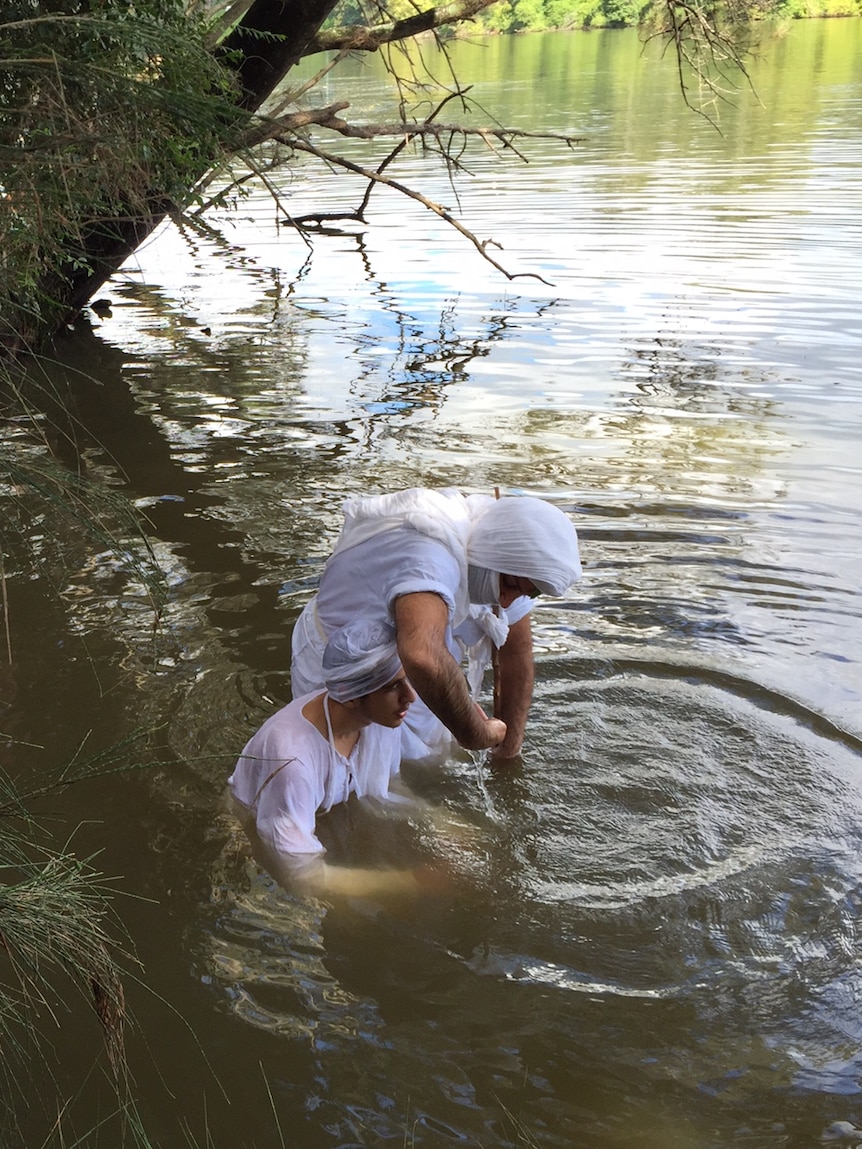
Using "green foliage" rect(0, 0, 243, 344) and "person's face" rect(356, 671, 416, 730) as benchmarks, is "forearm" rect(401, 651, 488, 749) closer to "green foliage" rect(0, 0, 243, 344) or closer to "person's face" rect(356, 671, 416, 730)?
"person's face" rect(356, 671, 416, 730)

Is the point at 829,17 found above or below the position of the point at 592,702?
above

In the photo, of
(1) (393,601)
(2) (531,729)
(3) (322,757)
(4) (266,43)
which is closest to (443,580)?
(1) (393,601)

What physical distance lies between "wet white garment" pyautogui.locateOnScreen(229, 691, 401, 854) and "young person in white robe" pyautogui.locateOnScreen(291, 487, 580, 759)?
32 centimetres

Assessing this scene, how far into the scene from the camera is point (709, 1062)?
2797 millimetres

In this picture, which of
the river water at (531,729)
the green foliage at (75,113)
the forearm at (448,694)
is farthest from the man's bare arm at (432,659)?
the green foliage at (75,113)

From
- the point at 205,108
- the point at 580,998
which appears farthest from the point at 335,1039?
the point at 205,108

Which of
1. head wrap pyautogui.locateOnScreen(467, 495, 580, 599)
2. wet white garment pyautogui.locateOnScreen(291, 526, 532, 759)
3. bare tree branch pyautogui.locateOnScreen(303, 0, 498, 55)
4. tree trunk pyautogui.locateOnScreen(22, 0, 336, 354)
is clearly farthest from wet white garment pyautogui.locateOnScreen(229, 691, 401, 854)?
bare tree branch pyautogui.locateOnScreen(303, 0, 498, 55)

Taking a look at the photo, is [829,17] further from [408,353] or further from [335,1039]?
[335,1039]

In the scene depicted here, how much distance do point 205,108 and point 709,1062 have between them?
272 cm

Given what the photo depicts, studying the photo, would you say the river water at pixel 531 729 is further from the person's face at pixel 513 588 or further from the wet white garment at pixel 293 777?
the person's face at pixel 513 588

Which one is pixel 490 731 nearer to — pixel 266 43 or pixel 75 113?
pixel 75 113

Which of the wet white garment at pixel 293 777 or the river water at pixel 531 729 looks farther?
the wet white garment at pixel 293 777

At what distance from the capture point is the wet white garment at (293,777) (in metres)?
3.39

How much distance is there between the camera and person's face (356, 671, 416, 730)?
3.43 meters
